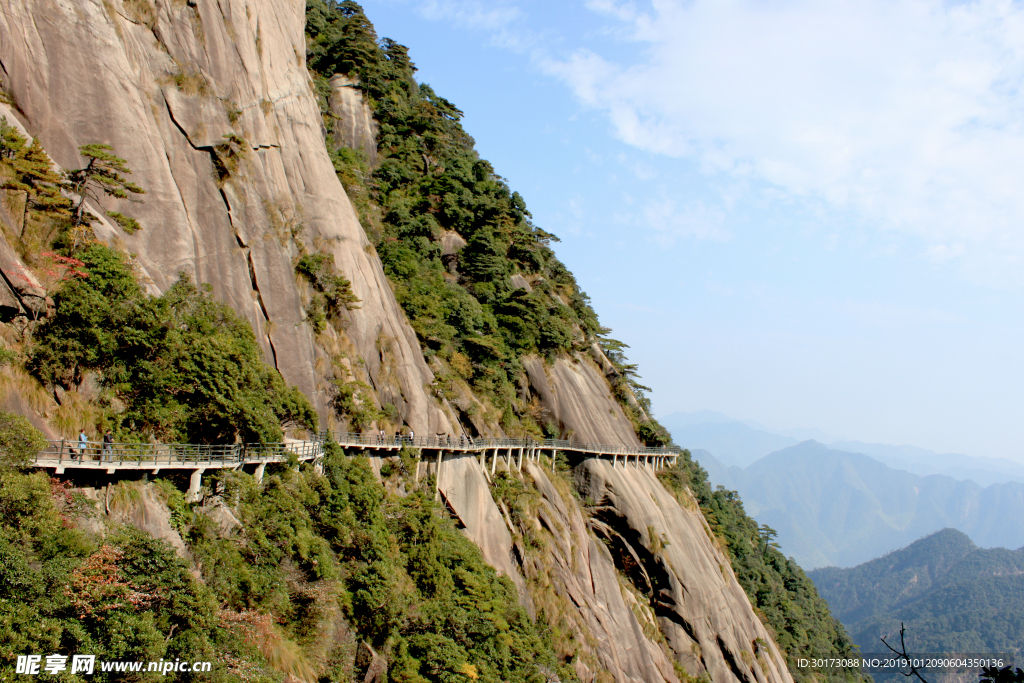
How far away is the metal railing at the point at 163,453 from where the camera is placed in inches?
728

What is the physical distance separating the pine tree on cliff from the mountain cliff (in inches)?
7.4

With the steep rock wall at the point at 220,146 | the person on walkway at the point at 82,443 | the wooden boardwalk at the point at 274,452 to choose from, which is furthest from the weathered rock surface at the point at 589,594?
the person on walkway at the point at 82,443

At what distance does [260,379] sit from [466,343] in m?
23.6

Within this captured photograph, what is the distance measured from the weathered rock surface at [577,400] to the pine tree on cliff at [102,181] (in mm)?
31890

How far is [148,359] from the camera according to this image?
24.0 m

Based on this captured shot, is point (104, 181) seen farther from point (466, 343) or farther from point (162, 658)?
point (466, 343)

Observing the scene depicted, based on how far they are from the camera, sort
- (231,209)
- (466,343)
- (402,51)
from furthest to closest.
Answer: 1. (402,51)
2. (466,343)
3. (231,209)

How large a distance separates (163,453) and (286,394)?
877cm

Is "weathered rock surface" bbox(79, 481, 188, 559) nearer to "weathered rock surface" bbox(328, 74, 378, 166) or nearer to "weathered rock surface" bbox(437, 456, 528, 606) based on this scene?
"weathered rock surface" bbox(437, 456, 528, 606)

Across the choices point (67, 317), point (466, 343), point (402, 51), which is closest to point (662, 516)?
point (466, 343)

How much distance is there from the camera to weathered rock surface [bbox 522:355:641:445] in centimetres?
5303

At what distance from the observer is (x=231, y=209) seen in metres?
33.9

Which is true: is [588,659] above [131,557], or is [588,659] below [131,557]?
below

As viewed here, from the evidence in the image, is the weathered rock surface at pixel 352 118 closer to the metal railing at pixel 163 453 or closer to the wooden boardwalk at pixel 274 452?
the wooden boardwalk at pixel 274 452
